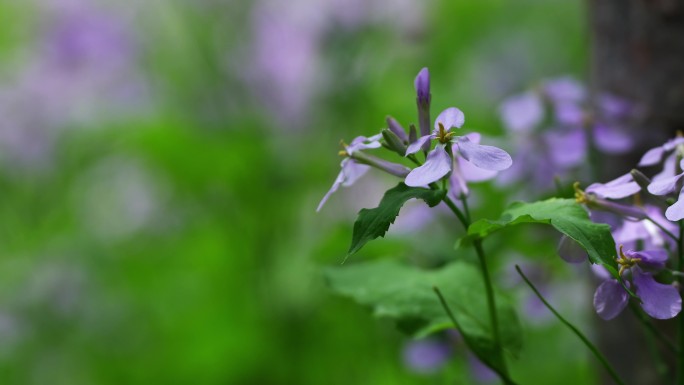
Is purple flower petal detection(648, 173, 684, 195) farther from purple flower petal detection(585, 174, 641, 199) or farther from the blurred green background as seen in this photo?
the blurred green background

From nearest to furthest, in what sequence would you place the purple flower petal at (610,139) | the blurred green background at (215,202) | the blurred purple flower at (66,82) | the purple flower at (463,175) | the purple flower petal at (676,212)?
1. the purple flower petal at (676,212)
2. the purple flower at (463,175)
3. the purple flower petal at (610,139)
4. the blurred green background at (215,202)
5. the blurred purple flower at (66,82)

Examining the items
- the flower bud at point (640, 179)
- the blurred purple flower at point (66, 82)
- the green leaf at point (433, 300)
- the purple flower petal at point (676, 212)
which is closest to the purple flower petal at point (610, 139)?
the green leaf at point (433, 300)

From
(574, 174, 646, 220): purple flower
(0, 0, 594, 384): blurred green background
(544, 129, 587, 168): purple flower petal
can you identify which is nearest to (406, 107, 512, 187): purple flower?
(574, 174, 646, 220): purple flower

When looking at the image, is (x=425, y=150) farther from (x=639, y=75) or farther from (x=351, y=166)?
(x=639, y=75)

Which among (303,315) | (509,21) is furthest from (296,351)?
(509,21)

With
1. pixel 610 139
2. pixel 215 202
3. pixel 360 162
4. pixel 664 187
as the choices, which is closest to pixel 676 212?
pixel 664 187

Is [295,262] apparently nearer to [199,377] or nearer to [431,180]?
[199,377]

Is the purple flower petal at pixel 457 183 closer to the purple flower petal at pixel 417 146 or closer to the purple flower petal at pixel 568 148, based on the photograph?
the purple flower petal at pixel 417 146
